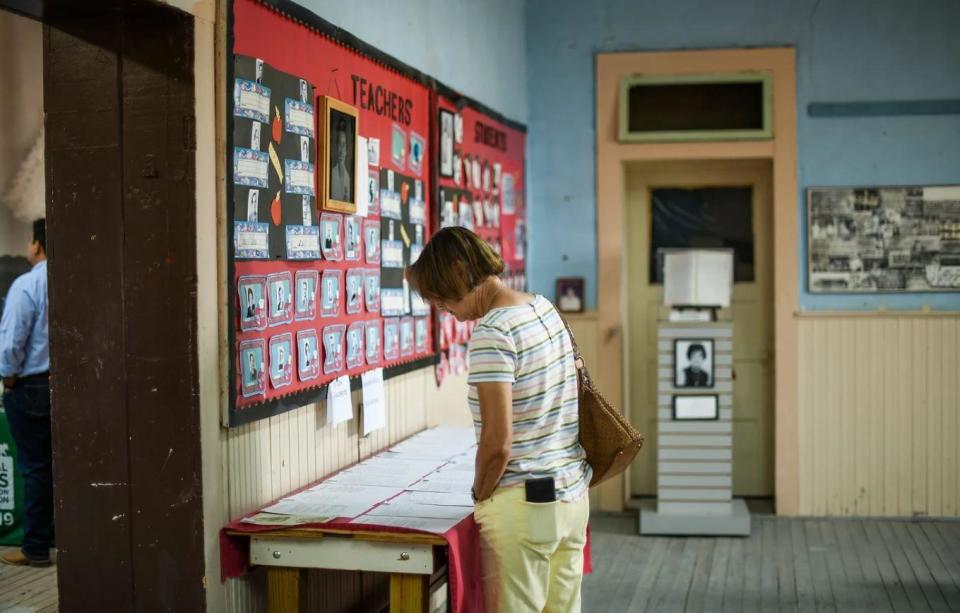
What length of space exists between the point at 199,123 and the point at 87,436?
87 cm

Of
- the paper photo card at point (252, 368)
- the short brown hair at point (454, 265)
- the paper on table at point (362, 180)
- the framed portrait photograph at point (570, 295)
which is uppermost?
the paper on table at point (362, 180)

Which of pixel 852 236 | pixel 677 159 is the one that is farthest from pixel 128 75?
pixel 852 236

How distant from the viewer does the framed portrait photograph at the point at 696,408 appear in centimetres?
607

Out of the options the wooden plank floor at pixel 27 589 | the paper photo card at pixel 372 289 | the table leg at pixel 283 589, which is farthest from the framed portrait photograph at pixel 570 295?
the table leg at pixel 283 589

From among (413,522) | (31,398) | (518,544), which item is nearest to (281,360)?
(413,522)

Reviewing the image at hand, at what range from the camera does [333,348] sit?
144 inches

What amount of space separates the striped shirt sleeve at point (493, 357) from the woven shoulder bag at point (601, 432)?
0.91ft

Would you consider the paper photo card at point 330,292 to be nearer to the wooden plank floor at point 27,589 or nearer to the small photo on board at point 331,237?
the small photo on board at point 331,237

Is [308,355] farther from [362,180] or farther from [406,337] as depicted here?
[406,337]

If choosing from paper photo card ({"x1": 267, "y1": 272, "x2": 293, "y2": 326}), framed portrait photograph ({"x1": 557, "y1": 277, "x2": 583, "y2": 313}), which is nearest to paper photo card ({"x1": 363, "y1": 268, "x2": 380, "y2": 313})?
paper photo card ({"x1": 267, "y1": 272, "x2": 293, "y2": 326})

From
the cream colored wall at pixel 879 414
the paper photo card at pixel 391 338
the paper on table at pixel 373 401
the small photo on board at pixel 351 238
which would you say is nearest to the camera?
the small photo on board at pixel 351 238

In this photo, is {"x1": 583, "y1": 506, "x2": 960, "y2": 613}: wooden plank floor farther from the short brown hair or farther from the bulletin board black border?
the short brown hair

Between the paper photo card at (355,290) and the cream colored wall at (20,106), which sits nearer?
the paper photo card at (355,290)

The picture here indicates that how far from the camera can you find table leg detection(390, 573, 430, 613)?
302 cm
